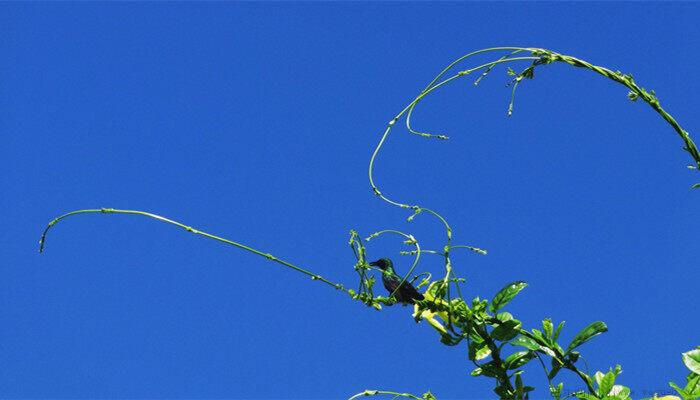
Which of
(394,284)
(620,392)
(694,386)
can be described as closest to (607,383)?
(620,392)

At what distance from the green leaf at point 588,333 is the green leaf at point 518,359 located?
0.07 m

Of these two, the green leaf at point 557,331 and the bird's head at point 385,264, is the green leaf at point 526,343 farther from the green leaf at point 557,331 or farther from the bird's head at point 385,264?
the bird's head at point 385,264

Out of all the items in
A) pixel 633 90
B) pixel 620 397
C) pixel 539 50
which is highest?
pixel 539 50

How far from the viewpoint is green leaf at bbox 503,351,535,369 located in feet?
4.24

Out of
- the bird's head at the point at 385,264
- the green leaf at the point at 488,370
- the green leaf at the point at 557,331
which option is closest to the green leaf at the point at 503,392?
the green leaf at the point at 488,370

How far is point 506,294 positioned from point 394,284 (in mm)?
202

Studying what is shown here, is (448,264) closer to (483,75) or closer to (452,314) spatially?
(452,314)

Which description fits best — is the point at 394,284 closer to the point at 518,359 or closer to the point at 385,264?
the point at 385,264

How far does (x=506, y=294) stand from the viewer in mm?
1284

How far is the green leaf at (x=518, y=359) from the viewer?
1291mm

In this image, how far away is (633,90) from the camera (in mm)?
1377

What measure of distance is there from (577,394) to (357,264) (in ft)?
1.51

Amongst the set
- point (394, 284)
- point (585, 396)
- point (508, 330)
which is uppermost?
point (394, 284)

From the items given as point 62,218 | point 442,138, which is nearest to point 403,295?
point 442,138
